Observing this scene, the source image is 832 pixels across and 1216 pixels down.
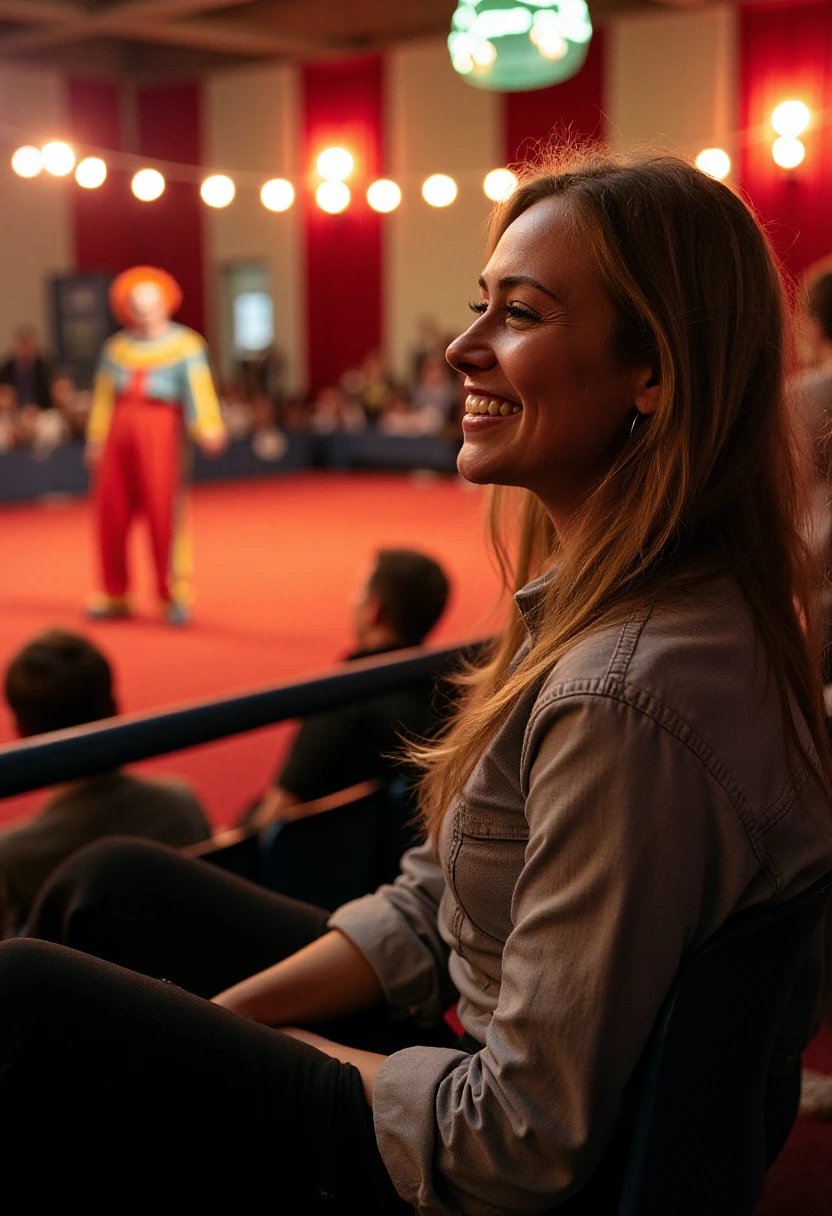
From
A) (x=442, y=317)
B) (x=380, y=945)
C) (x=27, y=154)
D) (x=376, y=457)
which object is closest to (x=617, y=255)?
(x=380, y=945)

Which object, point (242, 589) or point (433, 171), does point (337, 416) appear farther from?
point (242, 589)

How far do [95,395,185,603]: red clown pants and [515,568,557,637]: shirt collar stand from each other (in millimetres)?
5218

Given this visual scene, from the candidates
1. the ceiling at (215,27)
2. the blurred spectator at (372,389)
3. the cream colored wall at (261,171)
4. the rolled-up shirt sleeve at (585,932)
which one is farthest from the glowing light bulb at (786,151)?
the cream colored wall at (261,171)

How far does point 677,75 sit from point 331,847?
39.0 feet

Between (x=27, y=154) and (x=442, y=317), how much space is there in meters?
7.78

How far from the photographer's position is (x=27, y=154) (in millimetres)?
6926

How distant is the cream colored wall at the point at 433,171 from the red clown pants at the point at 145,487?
782cm

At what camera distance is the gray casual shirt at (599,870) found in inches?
33.6

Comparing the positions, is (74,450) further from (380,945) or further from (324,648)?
(380,945)

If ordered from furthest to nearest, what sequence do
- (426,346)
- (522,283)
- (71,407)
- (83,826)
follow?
(426,346) < (71,407) < (83,826) < (522,283)

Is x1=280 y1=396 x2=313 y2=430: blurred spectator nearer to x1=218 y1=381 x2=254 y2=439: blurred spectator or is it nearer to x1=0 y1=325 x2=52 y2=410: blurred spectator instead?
x1=218 y1=381 x2=254 y2=439: blurred spectator

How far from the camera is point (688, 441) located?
3.30 ft

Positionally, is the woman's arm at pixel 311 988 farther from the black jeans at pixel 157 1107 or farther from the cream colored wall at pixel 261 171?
the cream colored wall at pixel 261 171

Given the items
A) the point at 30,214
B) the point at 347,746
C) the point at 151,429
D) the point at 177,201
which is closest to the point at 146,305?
the point at 151,429
